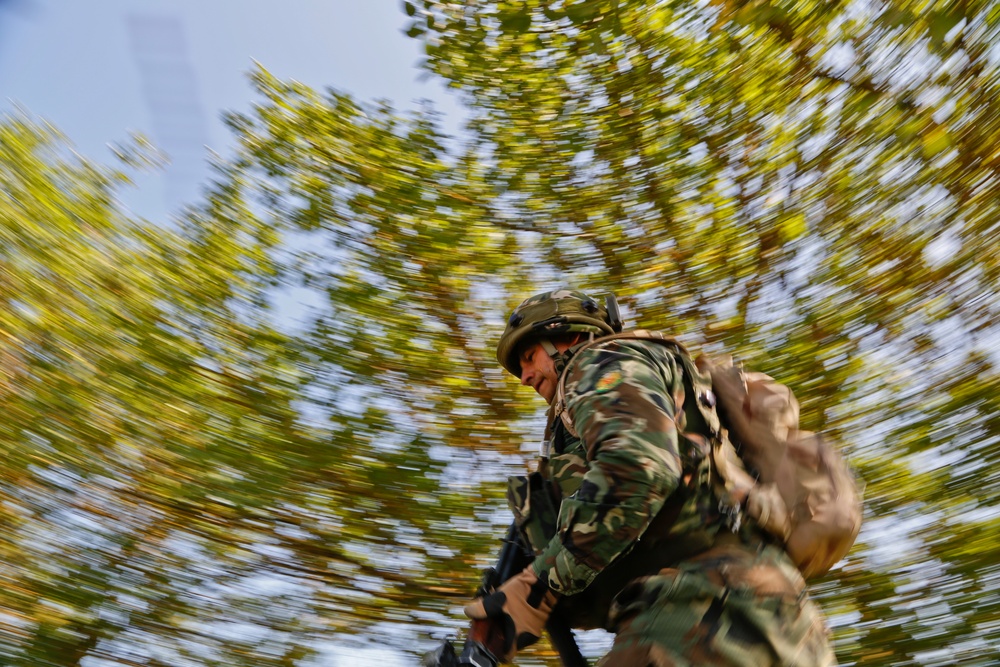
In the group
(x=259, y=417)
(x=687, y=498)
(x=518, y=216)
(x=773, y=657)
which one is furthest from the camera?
(x=518, y=216)

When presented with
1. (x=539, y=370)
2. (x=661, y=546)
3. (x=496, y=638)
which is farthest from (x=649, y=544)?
(x=539, y=370)

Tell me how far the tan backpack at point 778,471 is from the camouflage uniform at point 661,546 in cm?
4

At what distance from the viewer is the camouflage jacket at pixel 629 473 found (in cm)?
169

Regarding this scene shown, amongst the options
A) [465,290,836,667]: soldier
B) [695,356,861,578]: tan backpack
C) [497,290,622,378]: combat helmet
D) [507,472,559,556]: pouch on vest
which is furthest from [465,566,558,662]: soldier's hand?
[497,290,622,378]: combat helmet

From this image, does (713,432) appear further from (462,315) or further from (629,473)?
(462,315)

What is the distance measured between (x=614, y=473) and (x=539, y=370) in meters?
0.63

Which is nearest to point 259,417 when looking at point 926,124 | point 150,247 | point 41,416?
point 41,416

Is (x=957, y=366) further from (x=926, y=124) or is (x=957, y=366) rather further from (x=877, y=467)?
(x=926, y=124)

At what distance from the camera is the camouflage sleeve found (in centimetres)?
169

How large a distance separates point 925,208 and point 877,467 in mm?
1000

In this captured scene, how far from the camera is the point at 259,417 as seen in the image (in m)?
4.16

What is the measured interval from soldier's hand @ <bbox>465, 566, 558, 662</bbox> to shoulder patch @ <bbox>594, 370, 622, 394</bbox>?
394 millimetres

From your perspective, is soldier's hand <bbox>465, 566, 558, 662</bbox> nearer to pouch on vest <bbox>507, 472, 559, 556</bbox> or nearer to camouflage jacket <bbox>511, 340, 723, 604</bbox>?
camouflage jacket <bbox>511, 340, 723, 604</bbox>

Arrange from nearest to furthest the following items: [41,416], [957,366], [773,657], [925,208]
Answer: [773,657] → [957,366] → [925,208] → [41,416]
